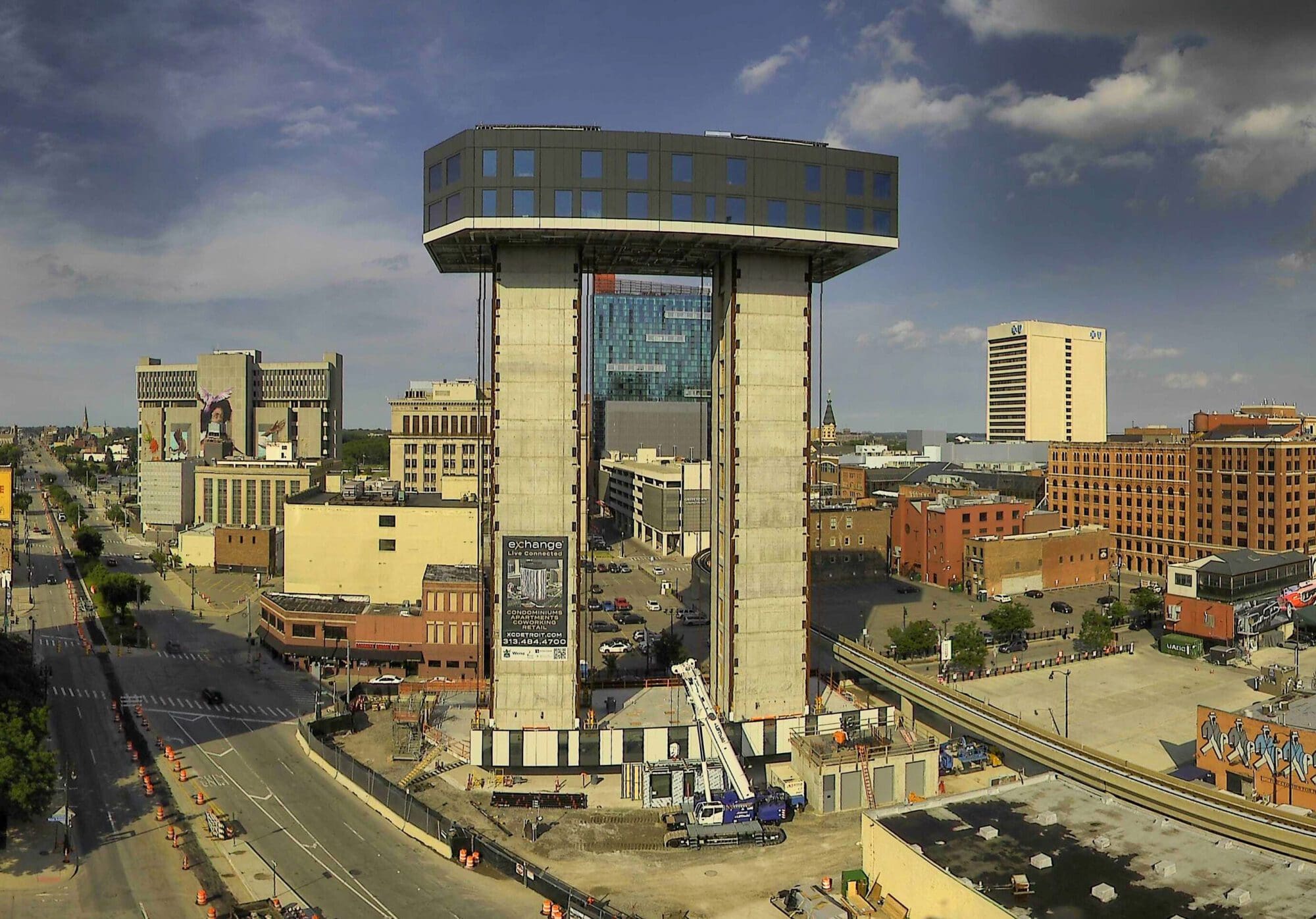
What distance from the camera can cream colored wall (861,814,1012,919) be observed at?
35.4 meters

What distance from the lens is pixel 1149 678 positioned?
79812 millimetres

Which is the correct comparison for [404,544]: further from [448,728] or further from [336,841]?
[336,841]

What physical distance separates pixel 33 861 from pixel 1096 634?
82582 millimetres

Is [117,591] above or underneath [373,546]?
underneath

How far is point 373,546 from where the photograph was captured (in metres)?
97.1

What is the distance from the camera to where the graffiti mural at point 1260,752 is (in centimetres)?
4781

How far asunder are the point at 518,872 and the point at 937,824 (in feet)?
65.9

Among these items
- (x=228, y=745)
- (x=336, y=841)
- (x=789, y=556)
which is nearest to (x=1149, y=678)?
(x=789, y=556)

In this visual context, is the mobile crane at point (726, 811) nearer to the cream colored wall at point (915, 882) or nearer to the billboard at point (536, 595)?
the cream colored wall at point (915, 882)

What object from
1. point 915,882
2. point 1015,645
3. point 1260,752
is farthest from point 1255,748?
point 1015,645

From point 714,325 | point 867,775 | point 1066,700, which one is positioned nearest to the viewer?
point 867,775

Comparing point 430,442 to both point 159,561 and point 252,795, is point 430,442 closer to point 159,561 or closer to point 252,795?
point 159,561

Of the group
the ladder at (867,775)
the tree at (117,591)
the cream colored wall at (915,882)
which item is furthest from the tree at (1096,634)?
the tree at (117,591)

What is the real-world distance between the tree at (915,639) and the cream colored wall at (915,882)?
1700 inches
